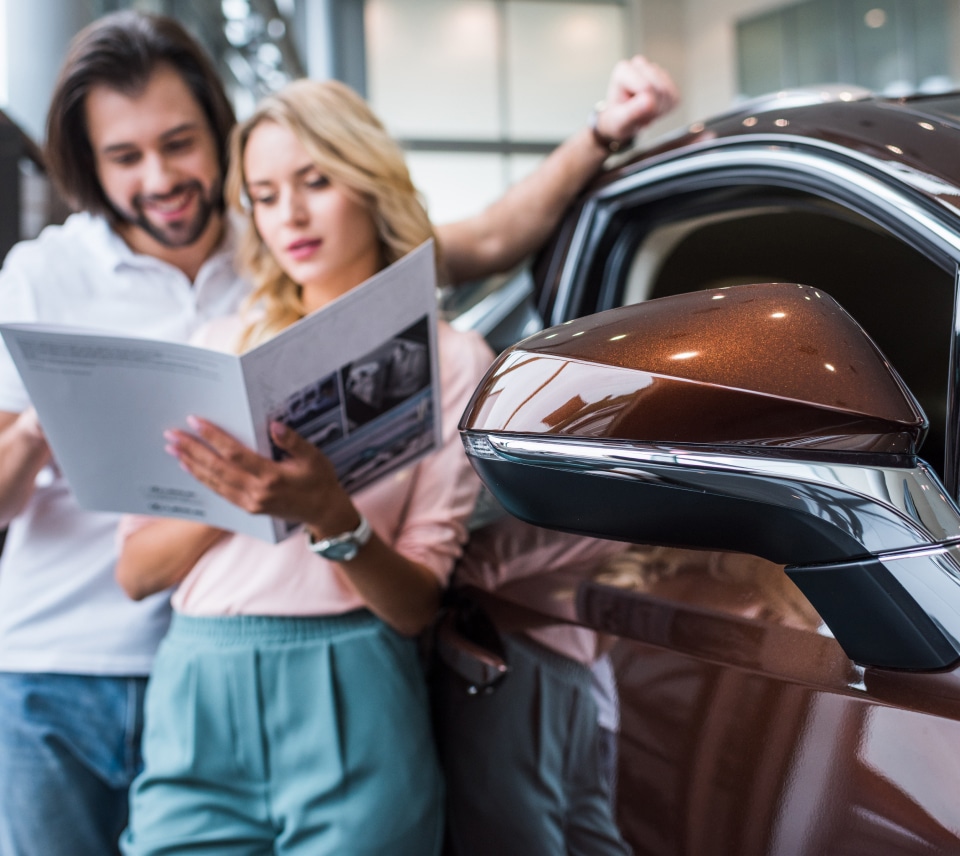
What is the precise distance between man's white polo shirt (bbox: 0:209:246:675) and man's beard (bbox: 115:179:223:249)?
A: 0.05 m

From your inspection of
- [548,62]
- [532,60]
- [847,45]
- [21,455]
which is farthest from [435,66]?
[21,455]

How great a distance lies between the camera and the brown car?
550mm

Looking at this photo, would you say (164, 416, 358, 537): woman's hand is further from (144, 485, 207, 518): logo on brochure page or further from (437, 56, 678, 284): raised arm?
(437, 56, 678, 284): raised arm

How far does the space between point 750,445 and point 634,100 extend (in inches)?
39.3

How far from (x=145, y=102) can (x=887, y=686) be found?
4.91ft

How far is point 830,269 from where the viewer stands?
1.08m

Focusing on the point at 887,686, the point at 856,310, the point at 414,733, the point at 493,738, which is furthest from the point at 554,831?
the point at 856,310

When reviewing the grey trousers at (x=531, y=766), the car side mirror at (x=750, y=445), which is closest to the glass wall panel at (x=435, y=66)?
the grey trousers at (x=531, y=766)

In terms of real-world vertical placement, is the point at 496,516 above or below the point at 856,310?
below

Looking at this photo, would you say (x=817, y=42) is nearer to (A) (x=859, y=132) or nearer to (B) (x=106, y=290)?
(B) (x=106, y=290)

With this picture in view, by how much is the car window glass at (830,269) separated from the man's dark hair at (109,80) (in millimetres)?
A: 886

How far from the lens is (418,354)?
1113 millimetres

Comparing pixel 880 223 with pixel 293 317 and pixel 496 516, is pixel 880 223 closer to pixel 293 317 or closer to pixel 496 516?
pixel 496 516

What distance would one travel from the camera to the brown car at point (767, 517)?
1.81 ft
